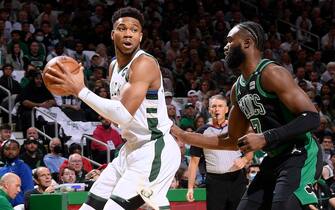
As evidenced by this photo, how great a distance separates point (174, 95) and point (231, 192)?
6.95 m

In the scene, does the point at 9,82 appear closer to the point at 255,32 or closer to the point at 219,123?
the point at 219,123

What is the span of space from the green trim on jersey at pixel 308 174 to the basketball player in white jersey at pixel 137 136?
3.43 ft

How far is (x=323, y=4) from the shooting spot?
73.3 feet

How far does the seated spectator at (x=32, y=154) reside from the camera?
12.2m

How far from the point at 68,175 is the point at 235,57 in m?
5.80

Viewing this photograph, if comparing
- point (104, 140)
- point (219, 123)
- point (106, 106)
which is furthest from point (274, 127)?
point (104, 140)

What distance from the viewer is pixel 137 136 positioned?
5.96 m

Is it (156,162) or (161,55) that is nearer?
(156,162)

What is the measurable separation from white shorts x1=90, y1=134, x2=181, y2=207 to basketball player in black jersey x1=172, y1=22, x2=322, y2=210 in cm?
67

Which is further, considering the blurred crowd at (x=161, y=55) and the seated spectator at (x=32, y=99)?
the seated spectator at (x=32, y=99)

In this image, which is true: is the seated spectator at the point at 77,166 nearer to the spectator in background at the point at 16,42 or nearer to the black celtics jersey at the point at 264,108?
the spectator in background at the point at 16,42

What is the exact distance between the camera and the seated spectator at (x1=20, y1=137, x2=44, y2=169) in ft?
40.2

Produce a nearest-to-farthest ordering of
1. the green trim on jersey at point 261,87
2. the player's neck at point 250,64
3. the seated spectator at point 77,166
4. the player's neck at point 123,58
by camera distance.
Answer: the green trim on jersey at point 261,87
the player's neck at point 250,64
the player's neck at point 123,58
the seated spectator at point 77,166

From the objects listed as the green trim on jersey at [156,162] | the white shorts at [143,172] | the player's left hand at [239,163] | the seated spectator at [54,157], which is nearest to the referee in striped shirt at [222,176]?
the player's left hand at [239,163]
